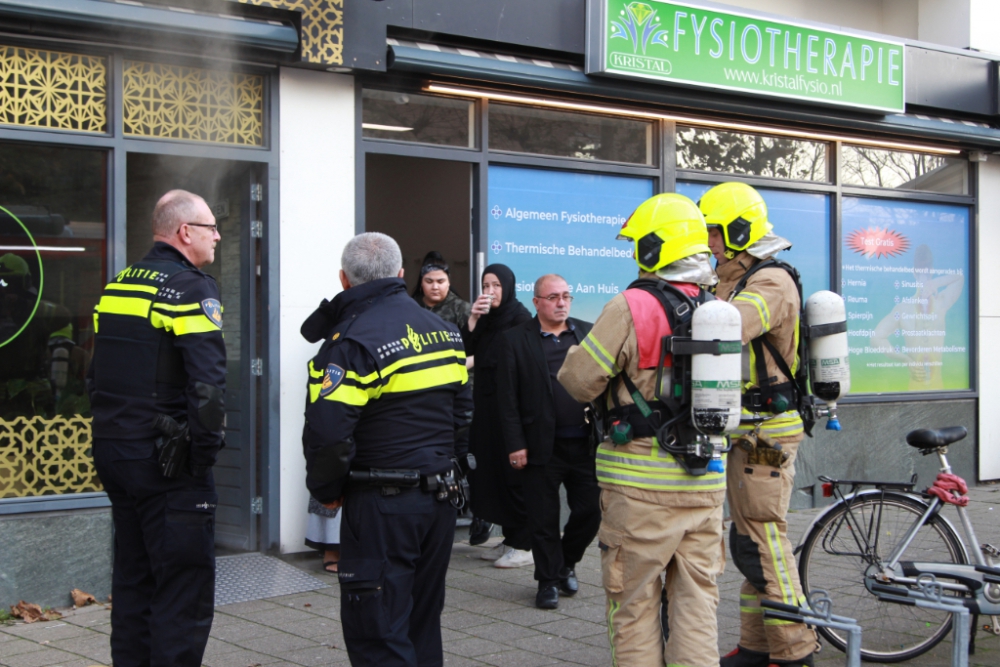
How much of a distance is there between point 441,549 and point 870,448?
266 inches

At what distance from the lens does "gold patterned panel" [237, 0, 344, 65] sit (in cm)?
679

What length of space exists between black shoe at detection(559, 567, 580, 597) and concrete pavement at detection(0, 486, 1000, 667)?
5 cm

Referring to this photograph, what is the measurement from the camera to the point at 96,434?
423 centimetres

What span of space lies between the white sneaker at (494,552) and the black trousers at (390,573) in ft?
10.6

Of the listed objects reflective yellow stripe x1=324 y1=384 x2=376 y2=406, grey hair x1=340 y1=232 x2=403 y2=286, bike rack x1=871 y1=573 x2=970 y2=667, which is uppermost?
grey hair x1=340 y1=232 x2=403 y2=286

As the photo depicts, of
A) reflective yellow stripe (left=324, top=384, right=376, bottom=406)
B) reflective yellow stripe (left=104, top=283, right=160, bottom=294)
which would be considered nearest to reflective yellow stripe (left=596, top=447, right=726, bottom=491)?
reflective yellow stripe (left=324, top=384, right=376, bottom=406)

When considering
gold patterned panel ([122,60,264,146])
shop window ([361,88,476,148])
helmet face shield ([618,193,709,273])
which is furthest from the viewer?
shop window ([361,88,476,148])

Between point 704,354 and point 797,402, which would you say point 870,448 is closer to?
point 797,402

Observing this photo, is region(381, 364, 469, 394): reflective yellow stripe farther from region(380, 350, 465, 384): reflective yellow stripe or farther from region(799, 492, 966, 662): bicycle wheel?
region(799, 492, 966, 662): bicycle wheel

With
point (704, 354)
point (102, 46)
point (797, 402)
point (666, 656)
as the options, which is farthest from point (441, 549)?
point (102, 46)

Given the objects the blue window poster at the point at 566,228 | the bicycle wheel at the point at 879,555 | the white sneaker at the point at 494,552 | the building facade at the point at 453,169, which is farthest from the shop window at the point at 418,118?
the bicycle wheel at the point at 879,555

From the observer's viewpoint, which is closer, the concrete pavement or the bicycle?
the bicycle

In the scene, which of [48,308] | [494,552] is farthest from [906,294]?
[48,308]

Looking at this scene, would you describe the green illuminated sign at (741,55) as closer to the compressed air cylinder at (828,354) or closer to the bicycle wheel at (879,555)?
the compressed air cylinder at (828,354)
